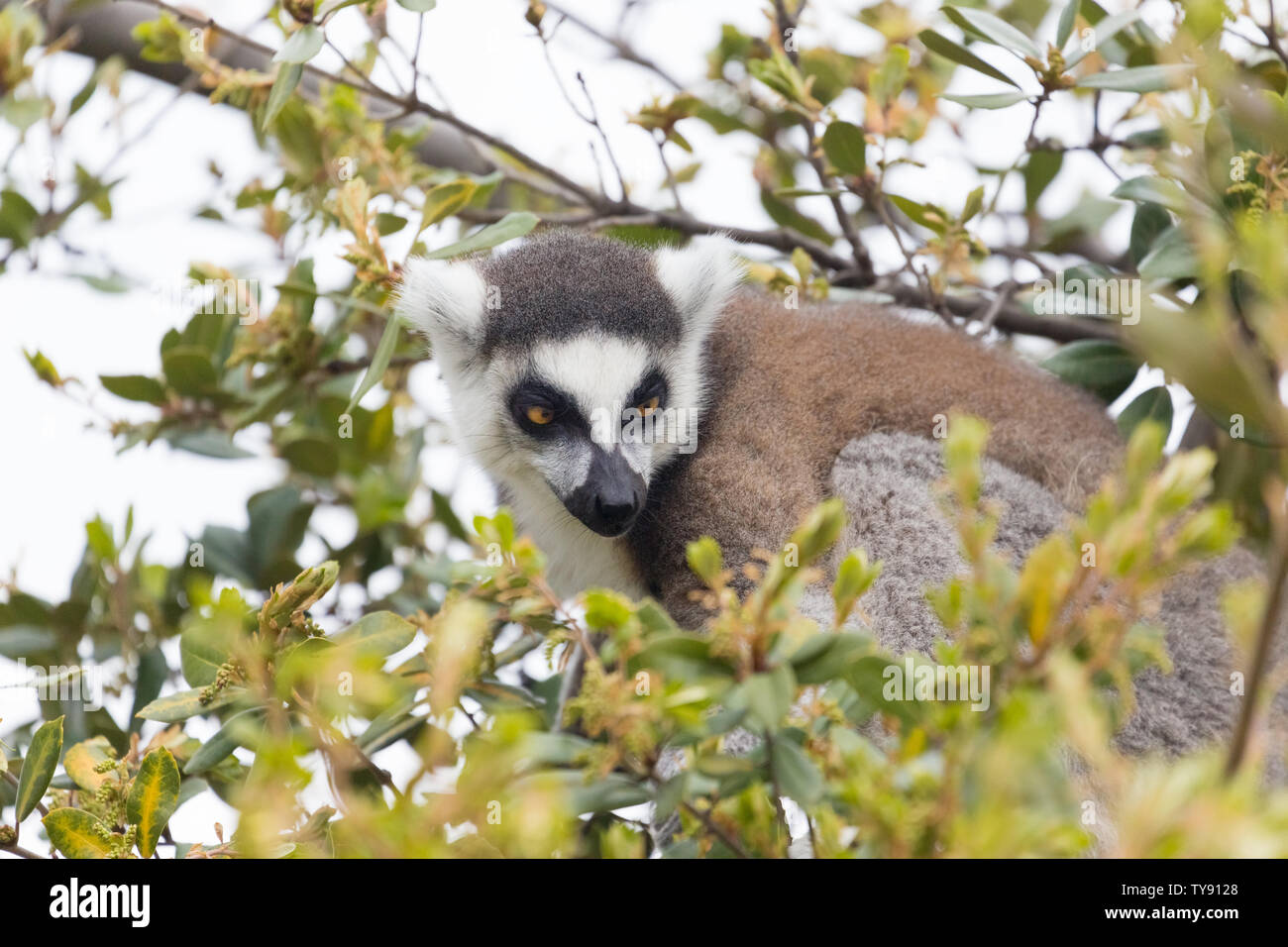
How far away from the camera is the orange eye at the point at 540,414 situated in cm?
323

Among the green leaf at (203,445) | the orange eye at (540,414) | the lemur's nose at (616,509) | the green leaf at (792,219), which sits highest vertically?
the green leaf at (792,219)

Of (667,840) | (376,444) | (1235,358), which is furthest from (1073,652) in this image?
(376,444)

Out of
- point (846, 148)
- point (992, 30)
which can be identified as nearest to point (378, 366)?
point (846, 148)

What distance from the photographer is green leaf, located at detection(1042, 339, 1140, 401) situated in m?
3.13

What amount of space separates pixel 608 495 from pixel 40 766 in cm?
141

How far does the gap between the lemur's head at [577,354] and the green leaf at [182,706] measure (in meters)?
1.09

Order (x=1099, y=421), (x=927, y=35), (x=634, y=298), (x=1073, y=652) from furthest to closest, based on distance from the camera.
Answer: (x=1099, y=421)
(x=634, y=298)
(x=927, y=35)
(x=1073, y=652)

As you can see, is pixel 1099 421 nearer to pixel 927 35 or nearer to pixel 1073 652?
pixel 927 35

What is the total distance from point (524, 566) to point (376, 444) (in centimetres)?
255

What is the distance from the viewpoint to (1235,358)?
1.08m

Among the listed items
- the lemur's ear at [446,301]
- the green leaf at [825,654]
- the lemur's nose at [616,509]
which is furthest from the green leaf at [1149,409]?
the green leaf at [825,654]

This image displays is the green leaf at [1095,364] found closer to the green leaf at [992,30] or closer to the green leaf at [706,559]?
the green leaf at [992,30]

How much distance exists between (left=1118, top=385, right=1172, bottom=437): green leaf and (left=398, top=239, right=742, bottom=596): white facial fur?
1.22 m
